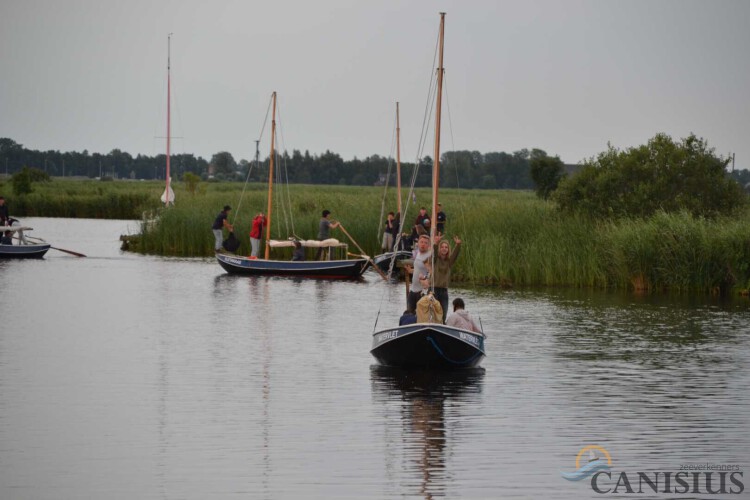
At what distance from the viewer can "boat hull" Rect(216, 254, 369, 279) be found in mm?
43750

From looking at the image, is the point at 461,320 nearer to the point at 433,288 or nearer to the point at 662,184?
the point at 433,288

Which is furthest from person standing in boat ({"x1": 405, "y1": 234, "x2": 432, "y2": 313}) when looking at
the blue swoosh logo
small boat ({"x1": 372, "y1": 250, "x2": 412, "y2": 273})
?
small boat ({"x1": 372, "y1": 250, "x2": 412, "y2": 273})

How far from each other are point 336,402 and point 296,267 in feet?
86.4

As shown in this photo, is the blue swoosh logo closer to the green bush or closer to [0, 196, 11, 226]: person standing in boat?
the green bush

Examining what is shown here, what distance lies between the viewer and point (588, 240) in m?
40.8

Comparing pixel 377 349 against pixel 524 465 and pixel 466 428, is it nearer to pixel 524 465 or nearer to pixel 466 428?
pixel 466 428

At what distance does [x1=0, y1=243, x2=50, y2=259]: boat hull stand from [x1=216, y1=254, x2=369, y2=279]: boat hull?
398 inches

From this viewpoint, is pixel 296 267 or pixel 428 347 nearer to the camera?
pixel 428 347

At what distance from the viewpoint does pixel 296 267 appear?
4412 cm

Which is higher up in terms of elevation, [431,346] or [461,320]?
[461,320]

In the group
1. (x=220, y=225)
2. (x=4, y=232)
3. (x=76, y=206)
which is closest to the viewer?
(x=220, y=225)

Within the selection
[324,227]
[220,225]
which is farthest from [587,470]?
[220,225]

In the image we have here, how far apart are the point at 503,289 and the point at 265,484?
2684 cm

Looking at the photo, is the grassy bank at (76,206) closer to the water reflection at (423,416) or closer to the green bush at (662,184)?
the green bush at (662,184)
